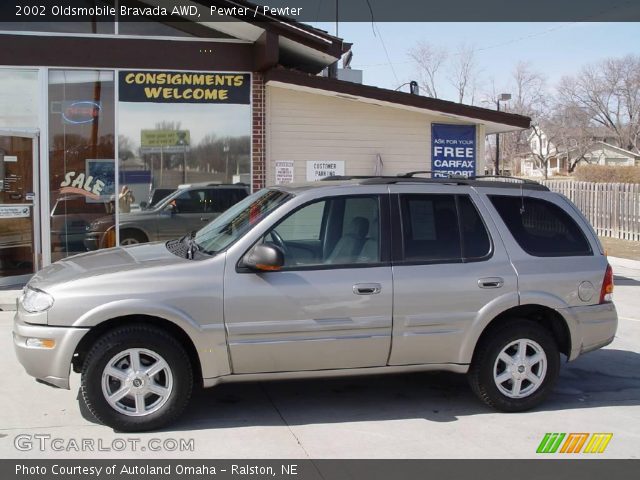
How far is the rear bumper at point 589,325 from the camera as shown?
5586 mm

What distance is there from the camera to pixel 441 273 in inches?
209

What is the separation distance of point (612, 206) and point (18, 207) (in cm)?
1660

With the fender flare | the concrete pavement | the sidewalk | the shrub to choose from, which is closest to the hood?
the concrete pavement

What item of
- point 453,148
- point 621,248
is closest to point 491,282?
point 453,148

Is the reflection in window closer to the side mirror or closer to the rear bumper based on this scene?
the side mirror

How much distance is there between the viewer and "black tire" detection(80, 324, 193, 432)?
478 cm

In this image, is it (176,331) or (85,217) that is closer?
(176,331)

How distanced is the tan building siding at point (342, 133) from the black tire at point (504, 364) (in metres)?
6.49

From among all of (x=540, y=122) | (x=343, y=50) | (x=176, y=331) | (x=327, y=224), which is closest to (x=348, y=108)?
(x=343, y=50)

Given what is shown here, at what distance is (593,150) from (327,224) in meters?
76.2

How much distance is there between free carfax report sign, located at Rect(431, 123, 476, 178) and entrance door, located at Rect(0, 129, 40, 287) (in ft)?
21.4

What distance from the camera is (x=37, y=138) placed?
1071 centimetres

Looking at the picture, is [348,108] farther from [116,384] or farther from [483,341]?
[116,384]

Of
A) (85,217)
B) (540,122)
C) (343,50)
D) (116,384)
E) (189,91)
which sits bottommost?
(116,384)
